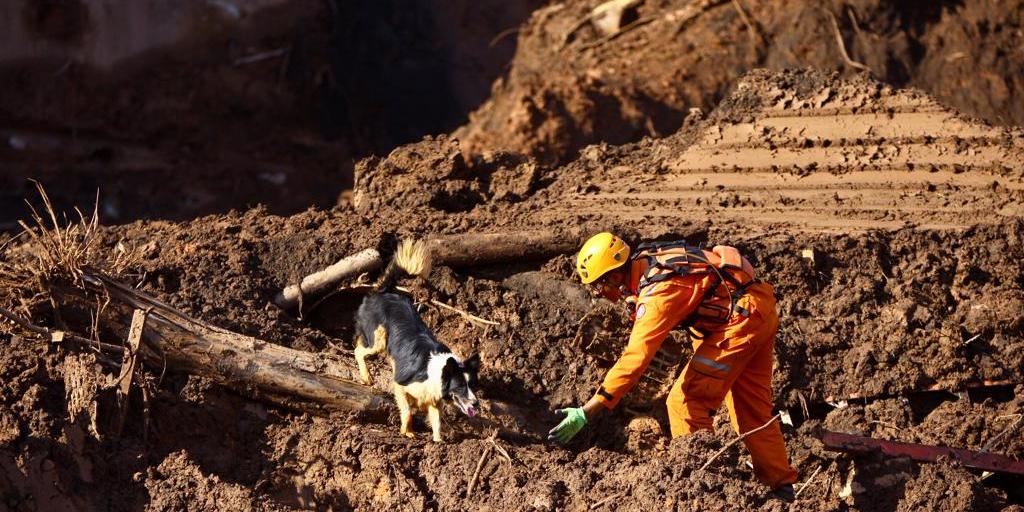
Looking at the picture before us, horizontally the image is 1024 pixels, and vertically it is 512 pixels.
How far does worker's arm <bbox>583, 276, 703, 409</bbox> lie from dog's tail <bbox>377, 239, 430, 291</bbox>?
191cm

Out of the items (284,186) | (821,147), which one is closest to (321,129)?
(284,186)

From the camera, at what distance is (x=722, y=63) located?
13.2 m

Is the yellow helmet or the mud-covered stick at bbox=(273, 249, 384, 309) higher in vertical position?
the yellow helmet

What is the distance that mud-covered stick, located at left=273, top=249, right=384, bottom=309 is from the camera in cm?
850

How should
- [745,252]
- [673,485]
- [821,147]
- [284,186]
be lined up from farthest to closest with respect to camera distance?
[284,186]
[821,147]
[745,252]
[673,485]

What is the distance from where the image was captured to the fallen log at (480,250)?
8.55 metres

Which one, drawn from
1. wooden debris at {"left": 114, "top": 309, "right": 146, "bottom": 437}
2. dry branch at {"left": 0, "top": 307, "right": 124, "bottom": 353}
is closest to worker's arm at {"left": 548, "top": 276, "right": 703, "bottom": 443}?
wooden debris at {"left": 114, "top": 309, "right": 146, "bottom": 437}

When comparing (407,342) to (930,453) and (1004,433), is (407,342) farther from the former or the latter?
(1004,433)

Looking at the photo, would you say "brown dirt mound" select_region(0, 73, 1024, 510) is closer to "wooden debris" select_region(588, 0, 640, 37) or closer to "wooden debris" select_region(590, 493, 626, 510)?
"wooden debris" select_region(590, 493, 626, 510)

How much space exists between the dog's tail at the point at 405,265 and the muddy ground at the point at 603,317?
1.02 ft

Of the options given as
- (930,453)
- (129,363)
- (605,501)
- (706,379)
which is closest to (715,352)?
(706,379)

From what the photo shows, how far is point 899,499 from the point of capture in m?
7.27

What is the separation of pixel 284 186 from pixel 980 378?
355 inches

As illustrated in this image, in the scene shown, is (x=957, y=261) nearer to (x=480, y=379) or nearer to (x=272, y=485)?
(x=480, y=379)
